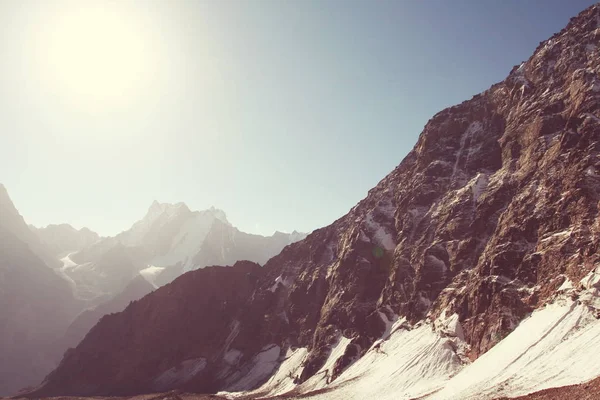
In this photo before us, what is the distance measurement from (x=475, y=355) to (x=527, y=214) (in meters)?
23.6

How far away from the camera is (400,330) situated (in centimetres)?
7238

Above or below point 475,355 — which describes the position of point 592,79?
above

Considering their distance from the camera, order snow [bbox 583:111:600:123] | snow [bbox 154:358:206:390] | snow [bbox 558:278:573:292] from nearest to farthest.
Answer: snow [bbox 558:278:573:292], snow [bbox 583:111:600:123], snow [bbox 154:358:206:390]

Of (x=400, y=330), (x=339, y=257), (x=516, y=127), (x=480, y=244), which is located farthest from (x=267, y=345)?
(x=516, y=127)

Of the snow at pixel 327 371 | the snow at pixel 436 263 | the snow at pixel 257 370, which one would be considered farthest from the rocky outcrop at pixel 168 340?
the snow at pixel 436 263

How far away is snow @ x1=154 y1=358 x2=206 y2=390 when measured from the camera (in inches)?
4271

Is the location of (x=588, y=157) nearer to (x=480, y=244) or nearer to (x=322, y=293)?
(x=480, y=244)

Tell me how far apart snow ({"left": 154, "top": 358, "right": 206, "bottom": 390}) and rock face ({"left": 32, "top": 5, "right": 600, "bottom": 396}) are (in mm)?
427

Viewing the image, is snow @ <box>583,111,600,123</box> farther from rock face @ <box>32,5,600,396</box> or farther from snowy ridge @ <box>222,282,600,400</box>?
snowy ridge @ <box>222,282,600,400</box>

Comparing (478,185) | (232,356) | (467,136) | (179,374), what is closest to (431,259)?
(478,185)

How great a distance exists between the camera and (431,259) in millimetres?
76562

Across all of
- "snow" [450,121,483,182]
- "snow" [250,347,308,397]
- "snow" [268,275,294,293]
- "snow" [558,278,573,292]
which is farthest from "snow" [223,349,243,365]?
"snow" [558,278,573,292]

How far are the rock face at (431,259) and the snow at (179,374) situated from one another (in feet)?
1.40

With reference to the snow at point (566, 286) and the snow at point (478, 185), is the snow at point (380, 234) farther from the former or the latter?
the snow at point (566, 286)
